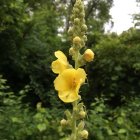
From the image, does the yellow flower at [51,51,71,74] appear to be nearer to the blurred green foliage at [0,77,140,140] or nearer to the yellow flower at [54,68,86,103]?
the yellow flower at [54,68,86,103]

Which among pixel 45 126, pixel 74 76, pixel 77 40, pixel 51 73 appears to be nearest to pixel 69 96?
pixel 74 76

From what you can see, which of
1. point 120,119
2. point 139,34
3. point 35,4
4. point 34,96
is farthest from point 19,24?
point 35,4

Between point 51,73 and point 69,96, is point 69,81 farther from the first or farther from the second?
point 51,73

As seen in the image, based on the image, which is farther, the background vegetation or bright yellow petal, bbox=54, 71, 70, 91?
the background vegetation

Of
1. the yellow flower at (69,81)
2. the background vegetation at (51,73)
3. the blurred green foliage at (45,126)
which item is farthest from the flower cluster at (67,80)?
the background vegetation at (51,73)

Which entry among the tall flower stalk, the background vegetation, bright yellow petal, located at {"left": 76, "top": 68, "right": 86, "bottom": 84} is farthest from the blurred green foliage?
bright yellow petal, located at {"left": 76, "top": 68, "right": 86, "bottom": 84}

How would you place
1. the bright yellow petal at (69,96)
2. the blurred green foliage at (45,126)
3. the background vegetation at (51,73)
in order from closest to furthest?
the bright yellow petal at (69,96) < the blurred green foliage at (45,126) < the background vegetation at (51,73)

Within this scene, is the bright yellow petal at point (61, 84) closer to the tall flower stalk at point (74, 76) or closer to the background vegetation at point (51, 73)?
the tall flower stalk at point (74, 76)

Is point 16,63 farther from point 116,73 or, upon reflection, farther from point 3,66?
point 116,73
